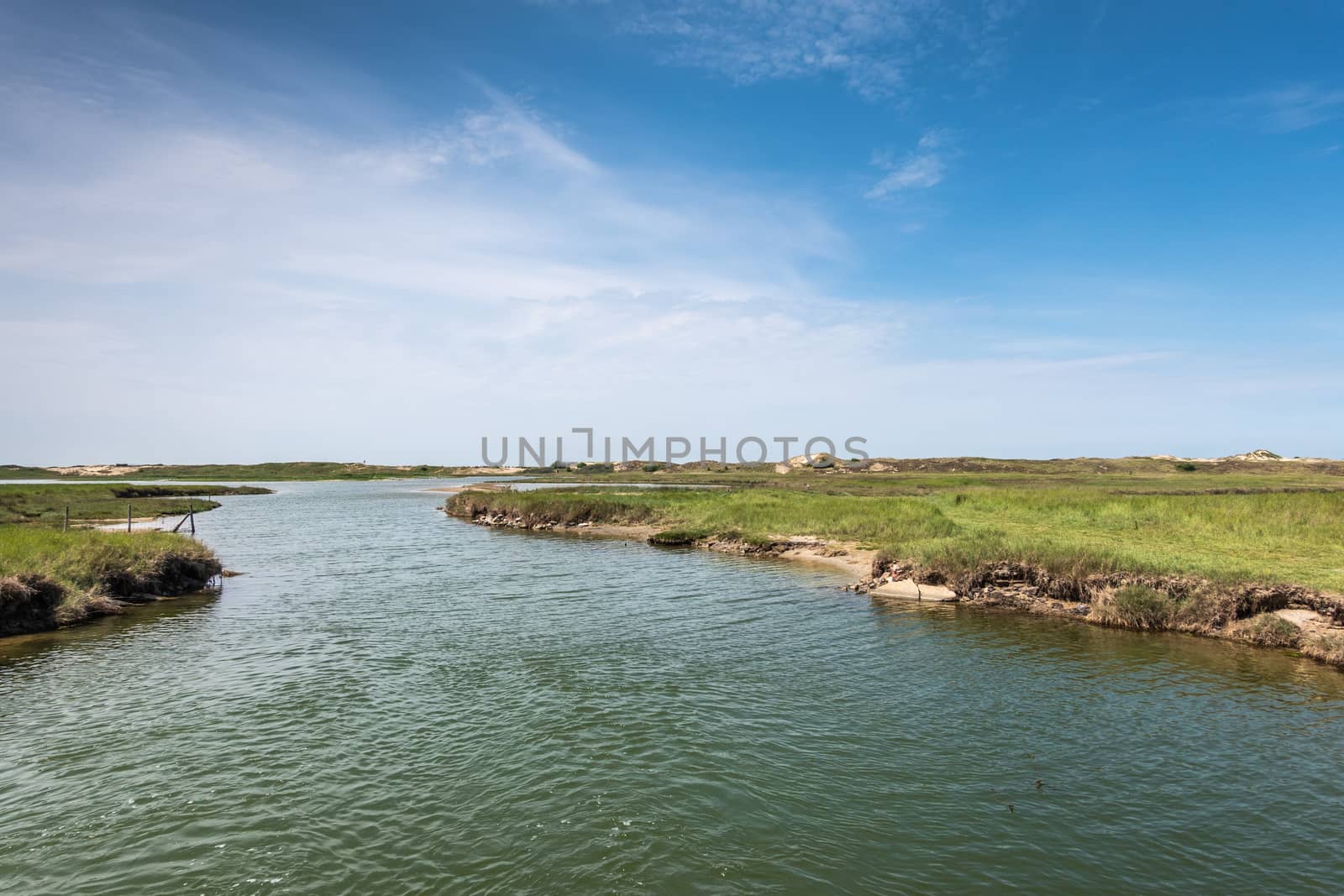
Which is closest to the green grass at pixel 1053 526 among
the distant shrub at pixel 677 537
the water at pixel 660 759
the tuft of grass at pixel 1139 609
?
the distant shrub at pixel 677 537

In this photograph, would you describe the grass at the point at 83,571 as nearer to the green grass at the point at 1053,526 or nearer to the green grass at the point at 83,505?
the green grass at the point at 83,505

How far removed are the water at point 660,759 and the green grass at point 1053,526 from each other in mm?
3789

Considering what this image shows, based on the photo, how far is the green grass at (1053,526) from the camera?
23.5m

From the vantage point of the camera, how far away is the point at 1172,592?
2123 cm

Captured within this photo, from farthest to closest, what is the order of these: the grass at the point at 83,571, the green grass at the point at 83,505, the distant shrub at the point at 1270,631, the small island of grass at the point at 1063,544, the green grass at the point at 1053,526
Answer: the green grass at the point at 83,505, the green grass at the point at 1053,526, the grass at the point at 83,571, the small island of grass at the point at 1063,544, the distant shrub at the point at 1270,631

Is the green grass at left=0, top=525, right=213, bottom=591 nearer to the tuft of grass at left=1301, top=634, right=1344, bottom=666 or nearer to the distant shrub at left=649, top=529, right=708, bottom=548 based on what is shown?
the distant shrub at left=649, top=529, right=708, bottom=548

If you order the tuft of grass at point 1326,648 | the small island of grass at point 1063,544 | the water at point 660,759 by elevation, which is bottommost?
the water at point 660,759

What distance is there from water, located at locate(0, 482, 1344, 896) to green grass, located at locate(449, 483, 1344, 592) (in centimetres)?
379

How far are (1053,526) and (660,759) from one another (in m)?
31.9

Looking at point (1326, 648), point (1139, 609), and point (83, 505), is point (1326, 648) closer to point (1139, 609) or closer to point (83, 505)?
point (1139, 609)

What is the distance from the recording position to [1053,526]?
119 ft

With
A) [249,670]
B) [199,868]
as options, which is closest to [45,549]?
[249,670]

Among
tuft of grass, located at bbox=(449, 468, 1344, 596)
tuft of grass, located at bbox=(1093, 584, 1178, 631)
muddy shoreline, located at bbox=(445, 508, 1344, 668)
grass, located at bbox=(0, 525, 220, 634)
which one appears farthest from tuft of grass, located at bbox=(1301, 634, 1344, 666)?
grass, located at bbox=(0, 525, 220, 634)

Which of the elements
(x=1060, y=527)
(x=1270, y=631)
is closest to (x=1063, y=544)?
(x=1270, y=631)
